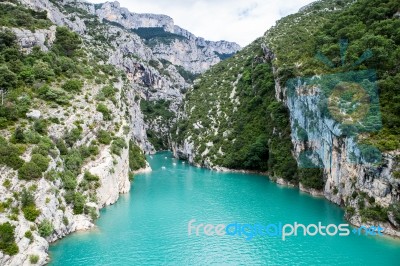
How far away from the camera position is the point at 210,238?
36.2 metres

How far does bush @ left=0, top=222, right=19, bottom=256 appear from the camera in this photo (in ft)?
83.8

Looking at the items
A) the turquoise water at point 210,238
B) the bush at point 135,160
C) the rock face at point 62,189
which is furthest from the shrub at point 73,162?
the bush at point 135,160

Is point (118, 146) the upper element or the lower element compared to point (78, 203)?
upper

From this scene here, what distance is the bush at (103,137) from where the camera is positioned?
50.6 m

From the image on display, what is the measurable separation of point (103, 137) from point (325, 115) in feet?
102

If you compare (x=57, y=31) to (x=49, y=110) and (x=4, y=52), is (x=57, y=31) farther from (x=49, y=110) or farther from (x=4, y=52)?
(x=49, y=110)

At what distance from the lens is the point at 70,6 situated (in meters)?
134

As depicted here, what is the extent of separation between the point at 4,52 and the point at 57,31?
17.6 m

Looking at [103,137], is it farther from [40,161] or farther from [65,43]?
[65,43]

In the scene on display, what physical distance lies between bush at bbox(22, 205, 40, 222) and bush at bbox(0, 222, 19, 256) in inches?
115

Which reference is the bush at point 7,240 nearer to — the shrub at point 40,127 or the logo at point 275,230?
the shrub at point 40,127

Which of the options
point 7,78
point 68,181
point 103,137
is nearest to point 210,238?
point 68,181

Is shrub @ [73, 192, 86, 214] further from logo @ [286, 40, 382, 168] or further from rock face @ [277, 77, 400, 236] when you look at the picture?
logo @ [286, 40, 382, 168]

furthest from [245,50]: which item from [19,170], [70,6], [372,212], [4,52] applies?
[19,170]
